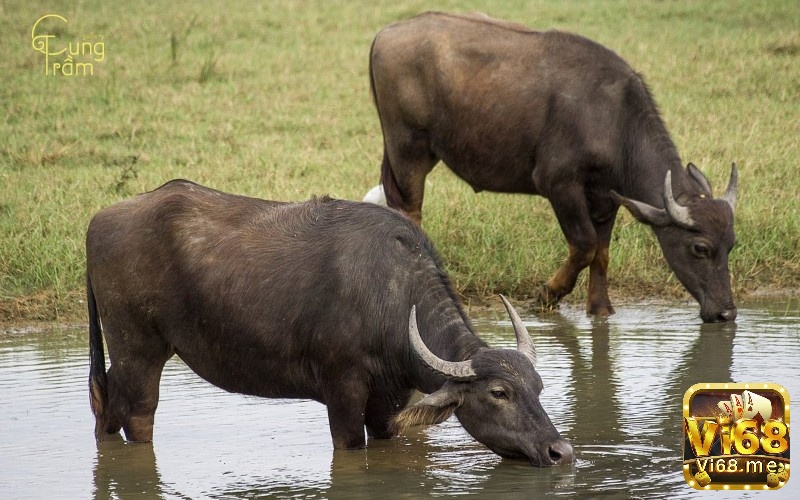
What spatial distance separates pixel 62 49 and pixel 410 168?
6207 millimetres

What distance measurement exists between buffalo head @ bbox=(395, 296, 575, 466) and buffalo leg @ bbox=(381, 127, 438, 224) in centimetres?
366

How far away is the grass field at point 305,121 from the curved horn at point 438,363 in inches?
121

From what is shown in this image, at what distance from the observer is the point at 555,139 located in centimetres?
770

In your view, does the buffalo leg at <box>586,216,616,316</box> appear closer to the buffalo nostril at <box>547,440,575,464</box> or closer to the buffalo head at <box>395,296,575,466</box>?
the buffalo head at <box>395,296,575,466</box>

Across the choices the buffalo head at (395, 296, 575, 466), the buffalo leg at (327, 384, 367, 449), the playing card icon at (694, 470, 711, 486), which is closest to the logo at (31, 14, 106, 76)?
the buffalo leg at (327, 384, 367, 449)

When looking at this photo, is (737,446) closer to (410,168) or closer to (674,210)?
(674,210)

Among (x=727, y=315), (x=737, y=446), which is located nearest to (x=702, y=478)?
(x=737, y=446)

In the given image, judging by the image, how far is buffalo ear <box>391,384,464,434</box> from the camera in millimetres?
4711

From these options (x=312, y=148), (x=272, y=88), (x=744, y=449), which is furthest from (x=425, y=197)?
(x=744, y=449)

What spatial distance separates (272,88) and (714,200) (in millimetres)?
6030

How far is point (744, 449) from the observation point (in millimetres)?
4703

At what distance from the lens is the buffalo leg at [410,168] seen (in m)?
8.39

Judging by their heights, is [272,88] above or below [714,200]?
above

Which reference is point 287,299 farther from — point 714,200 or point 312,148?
point 312,148
